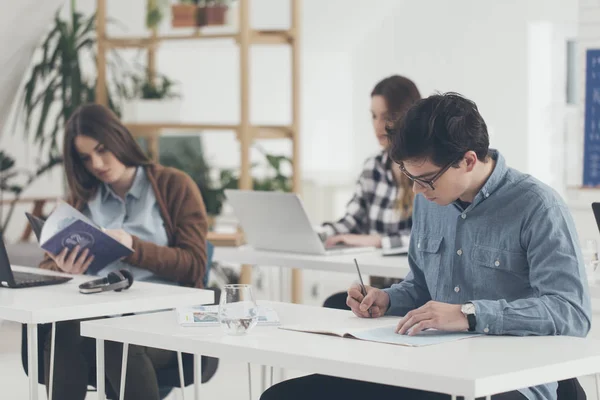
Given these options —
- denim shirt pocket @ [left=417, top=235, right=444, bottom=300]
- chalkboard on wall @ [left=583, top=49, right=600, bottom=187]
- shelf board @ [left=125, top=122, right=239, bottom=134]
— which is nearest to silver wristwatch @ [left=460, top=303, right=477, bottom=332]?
denim shirt pocket @ [left=417, top=235, right=444, bottom=300]

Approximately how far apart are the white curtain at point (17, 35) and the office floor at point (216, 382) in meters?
1.30

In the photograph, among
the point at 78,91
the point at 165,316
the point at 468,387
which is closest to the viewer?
the point at 468,387

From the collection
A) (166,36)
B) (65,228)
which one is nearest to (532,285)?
(65,228)

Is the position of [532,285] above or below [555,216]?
below

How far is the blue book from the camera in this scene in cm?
294

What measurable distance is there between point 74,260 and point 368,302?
1118 millimetres

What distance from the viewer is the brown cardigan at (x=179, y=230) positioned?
321cm

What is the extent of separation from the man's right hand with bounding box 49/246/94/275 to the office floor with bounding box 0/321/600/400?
44.2 inches

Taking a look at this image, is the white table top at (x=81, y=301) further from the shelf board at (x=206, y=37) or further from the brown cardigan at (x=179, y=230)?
the shelf board at (x=206, y=37)

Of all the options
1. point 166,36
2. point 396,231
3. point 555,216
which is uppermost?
point 166,36

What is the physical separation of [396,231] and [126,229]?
3.54 ft

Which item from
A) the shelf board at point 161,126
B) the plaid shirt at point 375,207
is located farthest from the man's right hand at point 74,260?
the shelf board at point 161,126

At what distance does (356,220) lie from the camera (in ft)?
13.3

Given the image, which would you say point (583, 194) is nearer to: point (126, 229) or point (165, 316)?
point (126, 229)
